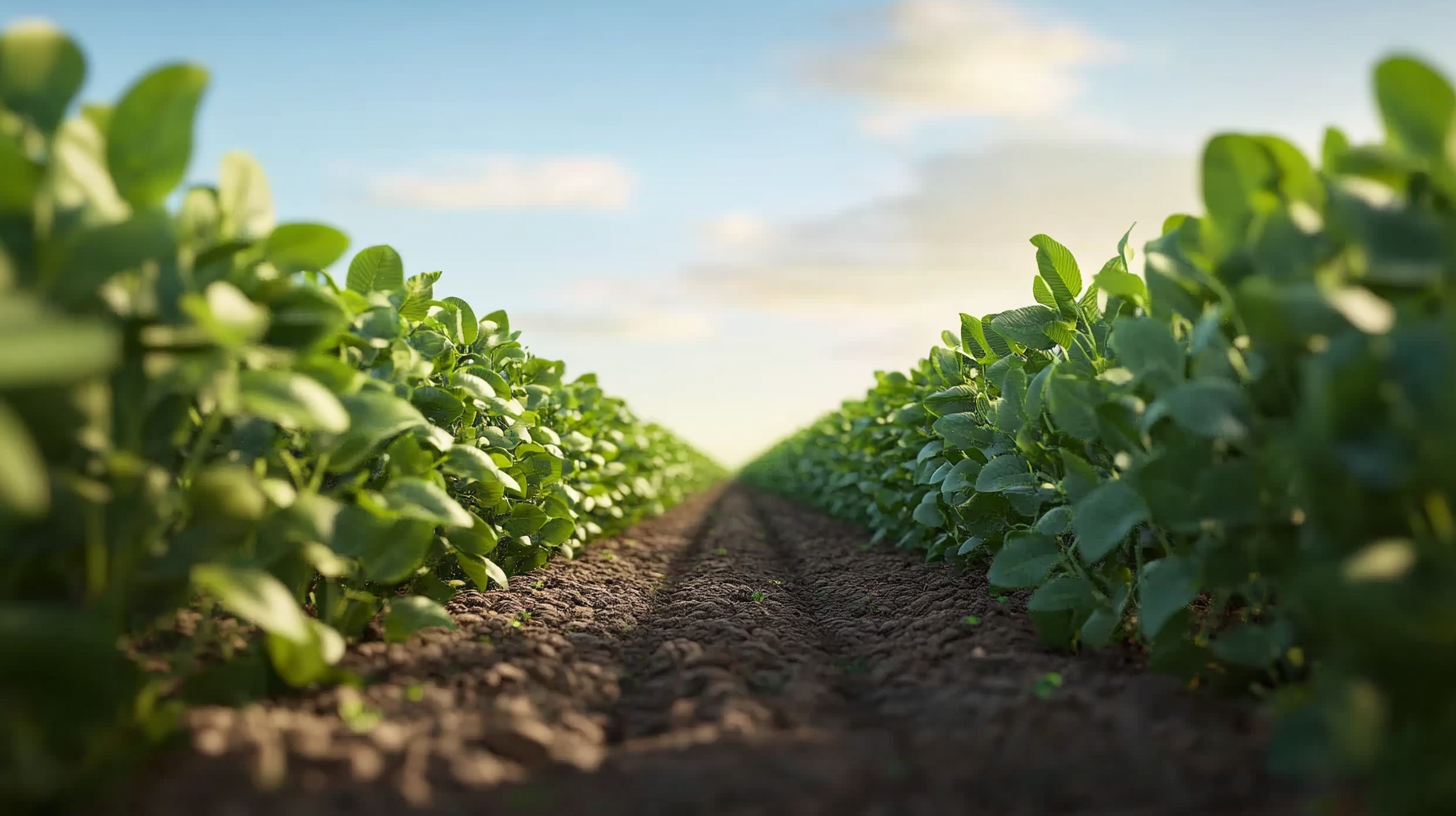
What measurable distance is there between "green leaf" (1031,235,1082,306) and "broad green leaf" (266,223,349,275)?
9.31ft

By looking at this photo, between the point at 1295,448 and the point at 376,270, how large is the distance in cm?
321

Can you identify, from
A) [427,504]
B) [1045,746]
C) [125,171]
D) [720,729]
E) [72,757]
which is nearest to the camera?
[72,757]

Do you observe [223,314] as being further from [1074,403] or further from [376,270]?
[1074,403]

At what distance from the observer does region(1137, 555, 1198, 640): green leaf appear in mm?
2621

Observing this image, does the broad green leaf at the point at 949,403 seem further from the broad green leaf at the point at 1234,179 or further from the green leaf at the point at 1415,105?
the green leaf at the point at 1415,105

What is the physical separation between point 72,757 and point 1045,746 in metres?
2.35

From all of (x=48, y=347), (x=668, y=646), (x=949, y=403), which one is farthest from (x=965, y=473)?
(x=48, y=347)

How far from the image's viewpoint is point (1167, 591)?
8.71 ft

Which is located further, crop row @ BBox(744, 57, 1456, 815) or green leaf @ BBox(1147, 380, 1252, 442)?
green leaf @ BBox(1147, 380, 1252, 442)

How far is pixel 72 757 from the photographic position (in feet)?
6.49

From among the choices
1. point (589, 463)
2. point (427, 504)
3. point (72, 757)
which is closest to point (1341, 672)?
point (427, 504)

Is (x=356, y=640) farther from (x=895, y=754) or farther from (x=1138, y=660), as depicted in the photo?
(x=1138, y=660)

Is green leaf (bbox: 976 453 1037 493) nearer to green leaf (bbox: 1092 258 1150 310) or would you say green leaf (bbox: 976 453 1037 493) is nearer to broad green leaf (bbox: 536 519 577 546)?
green leaf (bbox: 1092 258 1150 310)

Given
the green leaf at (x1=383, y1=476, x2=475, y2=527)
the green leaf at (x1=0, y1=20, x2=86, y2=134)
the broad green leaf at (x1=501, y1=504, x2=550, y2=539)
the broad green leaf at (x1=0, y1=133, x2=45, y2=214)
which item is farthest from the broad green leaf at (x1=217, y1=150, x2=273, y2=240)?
the broad green leaf at (x1=501, y1=504, x2=550, y2=539)
